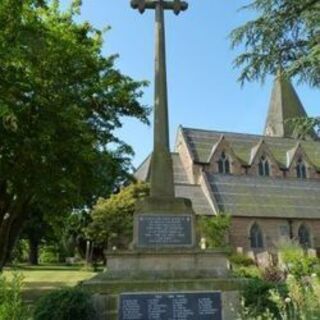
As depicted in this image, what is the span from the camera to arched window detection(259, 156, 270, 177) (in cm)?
5572

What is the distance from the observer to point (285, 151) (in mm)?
59406

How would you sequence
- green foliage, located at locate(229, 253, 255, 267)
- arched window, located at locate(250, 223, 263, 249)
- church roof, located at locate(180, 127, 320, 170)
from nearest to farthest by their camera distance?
green foliage, located at locate(229, 253, 255, 267) → arched window, located at locate(250, 223, 263, 249) → church roof, located at locate(180, 127, 320, 170)

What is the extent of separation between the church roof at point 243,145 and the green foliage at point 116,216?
1370cm

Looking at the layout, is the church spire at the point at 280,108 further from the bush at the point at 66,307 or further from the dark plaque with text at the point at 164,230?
the bush at the point at 66,307

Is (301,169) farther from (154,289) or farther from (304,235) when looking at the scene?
(154,289)

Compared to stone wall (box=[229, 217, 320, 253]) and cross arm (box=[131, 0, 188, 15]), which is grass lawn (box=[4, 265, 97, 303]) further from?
stone wall (box=[229, 217, 320, 253])

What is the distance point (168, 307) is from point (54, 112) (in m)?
7.81

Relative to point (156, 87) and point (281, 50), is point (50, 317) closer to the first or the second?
point (156, 87)

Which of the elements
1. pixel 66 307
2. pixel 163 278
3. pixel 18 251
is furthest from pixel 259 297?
pixel 18 251

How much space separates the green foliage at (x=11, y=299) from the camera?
6.01 m

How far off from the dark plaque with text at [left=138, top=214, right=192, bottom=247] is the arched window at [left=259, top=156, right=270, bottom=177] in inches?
1793

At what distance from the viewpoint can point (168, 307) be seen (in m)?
9.36

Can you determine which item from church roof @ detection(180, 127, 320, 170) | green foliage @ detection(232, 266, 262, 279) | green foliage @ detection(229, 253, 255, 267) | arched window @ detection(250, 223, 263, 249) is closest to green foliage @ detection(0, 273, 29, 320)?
green foliage @ detection(232, 266, 262, 279)

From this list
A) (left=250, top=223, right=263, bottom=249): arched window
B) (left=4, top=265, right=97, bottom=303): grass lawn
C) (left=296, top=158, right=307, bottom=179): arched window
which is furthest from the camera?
(left=296, top=158, right=307, bottom=179): arched window
